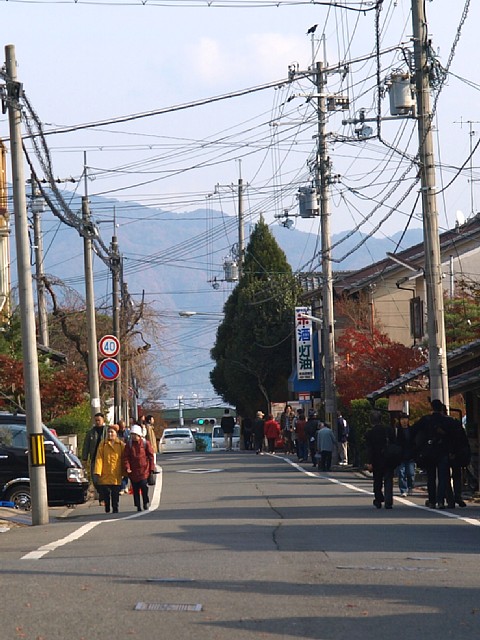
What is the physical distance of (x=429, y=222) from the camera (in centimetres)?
2562

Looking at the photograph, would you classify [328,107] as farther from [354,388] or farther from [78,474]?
[78,474]

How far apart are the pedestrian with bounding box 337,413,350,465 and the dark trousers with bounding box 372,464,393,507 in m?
17.8

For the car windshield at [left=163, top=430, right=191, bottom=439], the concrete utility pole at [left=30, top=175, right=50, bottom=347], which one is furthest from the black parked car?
the car windshield at [left=163, top=430, right=191, bottom=439]

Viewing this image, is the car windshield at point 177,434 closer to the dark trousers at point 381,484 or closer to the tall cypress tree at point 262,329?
the tall cypress tree at point 262,329

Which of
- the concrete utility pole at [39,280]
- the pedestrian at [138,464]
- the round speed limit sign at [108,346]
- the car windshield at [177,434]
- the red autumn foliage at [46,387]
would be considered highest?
the concrete utility pole at [39,280]

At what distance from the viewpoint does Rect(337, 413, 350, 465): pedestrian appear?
39000 millimetres

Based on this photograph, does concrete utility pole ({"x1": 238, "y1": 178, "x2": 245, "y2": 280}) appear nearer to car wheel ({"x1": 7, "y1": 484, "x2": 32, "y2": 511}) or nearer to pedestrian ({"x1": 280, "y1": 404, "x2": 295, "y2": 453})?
pedestrian ({"x1": 280, "y1": 404, "x2": 295, "y2": 453})

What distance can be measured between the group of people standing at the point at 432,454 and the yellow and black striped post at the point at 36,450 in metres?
5.76

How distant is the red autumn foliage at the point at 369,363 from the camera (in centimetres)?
3947

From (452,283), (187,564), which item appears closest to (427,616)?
(187,564)

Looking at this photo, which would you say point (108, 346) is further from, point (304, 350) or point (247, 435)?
point (247, 435)

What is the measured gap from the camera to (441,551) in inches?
525

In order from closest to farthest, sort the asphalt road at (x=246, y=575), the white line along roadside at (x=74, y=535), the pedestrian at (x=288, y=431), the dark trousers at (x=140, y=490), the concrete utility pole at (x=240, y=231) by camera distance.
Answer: the asphalt road at (x=246, y=575) < the white line along roadside at (x=74, y=535) < the dark trousers at (x=140, y=490) < the pedestrian at (x=288, y=431) < the concrete utility pole at (x=240, y=231)

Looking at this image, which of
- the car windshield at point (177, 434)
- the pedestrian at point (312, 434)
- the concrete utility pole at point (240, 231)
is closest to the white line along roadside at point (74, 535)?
the pedestrian at point (312, 434)
